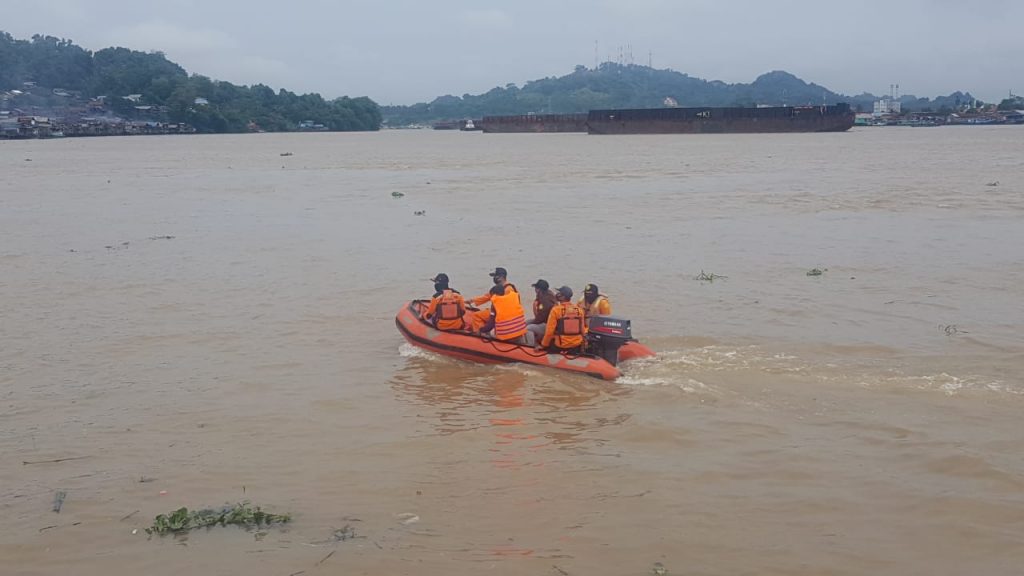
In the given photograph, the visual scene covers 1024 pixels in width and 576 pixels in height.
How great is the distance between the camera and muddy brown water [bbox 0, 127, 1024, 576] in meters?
6.58

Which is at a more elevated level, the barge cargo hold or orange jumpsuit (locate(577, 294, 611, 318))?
the barge cargo hold

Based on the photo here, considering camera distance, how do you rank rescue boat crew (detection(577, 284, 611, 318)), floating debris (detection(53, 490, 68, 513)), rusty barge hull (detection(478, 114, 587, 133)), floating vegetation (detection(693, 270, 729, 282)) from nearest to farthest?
floating debris (detection(53, 490, 68, 513)) → rescue boat crew (detection(577, 284, 611, 318)) → floating vegetation (detection(693, 270, 729, 282)) → rusty barge hull (detection(478, 114, 587, 133))

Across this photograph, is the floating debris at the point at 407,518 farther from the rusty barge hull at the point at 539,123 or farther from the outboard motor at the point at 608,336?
the rusty barge hull at the point at 539,123

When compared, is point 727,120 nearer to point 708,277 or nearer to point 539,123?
point 539,123

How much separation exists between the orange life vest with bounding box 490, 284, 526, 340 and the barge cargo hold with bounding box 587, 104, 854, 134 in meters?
80.4

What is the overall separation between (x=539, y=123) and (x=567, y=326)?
104353mm

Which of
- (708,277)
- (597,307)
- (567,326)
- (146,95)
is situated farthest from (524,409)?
(146,95)

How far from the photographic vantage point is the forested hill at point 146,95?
13775 cm

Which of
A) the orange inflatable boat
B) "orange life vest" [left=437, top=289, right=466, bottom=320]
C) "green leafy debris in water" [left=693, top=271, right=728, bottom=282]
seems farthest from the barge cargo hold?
the orange inflatable boat

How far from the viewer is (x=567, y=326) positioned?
36.1ft

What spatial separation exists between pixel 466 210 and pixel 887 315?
16.5m

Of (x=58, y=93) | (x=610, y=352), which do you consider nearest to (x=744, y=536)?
(x=610, y=352)

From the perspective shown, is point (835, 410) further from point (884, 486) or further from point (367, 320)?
point (367, 320)

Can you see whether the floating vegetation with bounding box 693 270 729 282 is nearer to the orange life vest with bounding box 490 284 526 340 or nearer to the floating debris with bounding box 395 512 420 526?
the orange life vest with bounding box 490 284 526 340
